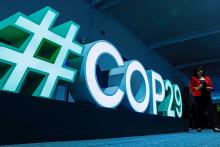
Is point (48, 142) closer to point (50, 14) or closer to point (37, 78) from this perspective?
point (37, 78)

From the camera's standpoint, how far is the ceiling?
537 cm

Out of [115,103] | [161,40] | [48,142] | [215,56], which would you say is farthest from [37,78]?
[215,56]

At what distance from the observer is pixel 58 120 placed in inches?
69.8

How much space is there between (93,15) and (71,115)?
11.7 ft

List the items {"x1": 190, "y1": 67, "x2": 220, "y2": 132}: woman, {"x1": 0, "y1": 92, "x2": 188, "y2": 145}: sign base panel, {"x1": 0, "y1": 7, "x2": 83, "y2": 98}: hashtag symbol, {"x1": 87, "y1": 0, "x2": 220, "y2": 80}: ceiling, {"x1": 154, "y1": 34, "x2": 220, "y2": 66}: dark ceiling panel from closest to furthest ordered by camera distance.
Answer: {"x1": 0, "y1": 92, "x2": 188, "y2": 145}: sign base panel → {"x1": 0, "y1": 7, "x2": 83, "y2": 98}: hashtag symbol → {"x1": 190, "y1": 67, "x2": 220, "y2": 132}: woman → {"x1": 87, "y1": 0, "x2": 220, "y2": 80}: ceiling → {"x1": 154, "y1": 34, "x2": 220, "y2": 66}: dark ceiling panel

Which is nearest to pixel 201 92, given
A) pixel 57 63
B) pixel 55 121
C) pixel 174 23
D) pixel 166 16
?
pixel 57 63

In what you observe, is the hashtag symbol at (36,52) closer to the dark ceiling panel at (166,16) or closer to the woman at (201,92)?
the woman at (201,92)

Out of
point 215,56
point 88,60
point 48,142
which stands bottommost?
point 48,142

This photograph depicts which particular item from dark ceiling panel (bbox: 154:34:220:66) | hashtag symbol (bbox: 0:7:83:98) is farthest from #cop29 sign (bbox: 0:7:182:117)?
dark ceiling panel (bbox: 154:34:220:66)

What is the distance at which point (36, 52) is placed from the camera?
6.44 feet

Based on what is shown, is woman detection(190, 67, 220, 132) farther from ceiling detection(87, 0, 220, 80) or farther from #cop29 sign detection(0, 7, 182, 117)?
ceiling detection(87, 0, 220, 80)

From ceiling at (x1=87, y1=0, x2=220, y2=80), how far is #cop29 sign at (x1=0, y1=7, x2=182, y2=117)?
105 inches

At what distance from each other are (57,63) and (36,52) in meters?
0.24

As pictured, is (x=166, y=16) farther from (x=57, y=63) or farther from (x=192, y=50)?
(x=57, y=63)
